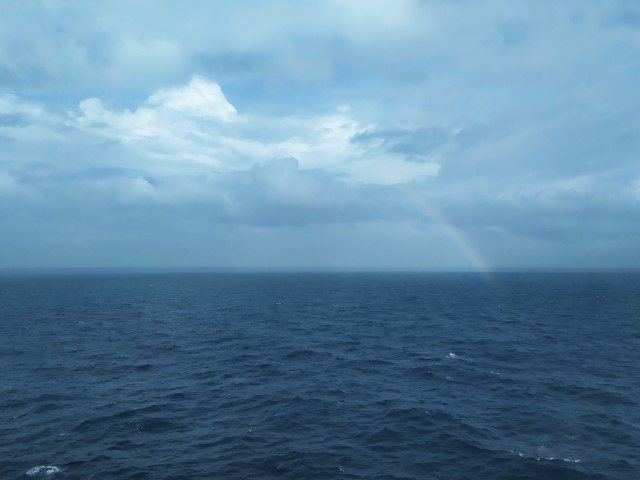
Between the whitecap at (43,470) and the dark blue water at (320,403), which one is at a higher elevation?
the dark blue water at (320,403)

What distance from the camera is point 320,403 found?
151ft

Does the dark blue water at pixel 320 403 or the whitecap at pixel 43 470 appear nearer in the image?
the whitecap at pixel 43 470

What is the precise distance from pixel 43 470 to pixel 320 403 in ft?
81.0

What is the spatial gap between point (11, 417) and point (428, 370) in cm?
4711

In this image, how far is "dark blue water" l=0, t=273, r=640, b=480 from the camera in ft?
109

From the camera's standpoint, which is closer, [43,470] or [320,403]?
[43,470]

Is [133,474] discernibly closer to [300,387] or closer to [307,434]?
[307,434]

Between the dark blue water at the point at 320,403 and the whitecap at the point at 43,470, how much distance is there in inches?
6.0

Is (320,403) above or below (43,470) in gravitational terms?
above

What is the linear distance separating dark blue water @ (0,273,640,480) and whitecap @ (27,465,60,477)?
0.50 ft

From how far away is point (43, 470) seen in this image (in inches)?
1252

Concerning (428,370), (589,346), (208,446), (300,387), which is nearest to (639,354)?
(589,346)

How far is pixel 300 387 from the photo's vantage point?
5144cm

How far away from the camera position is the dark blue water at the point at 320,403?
33.4 metres
